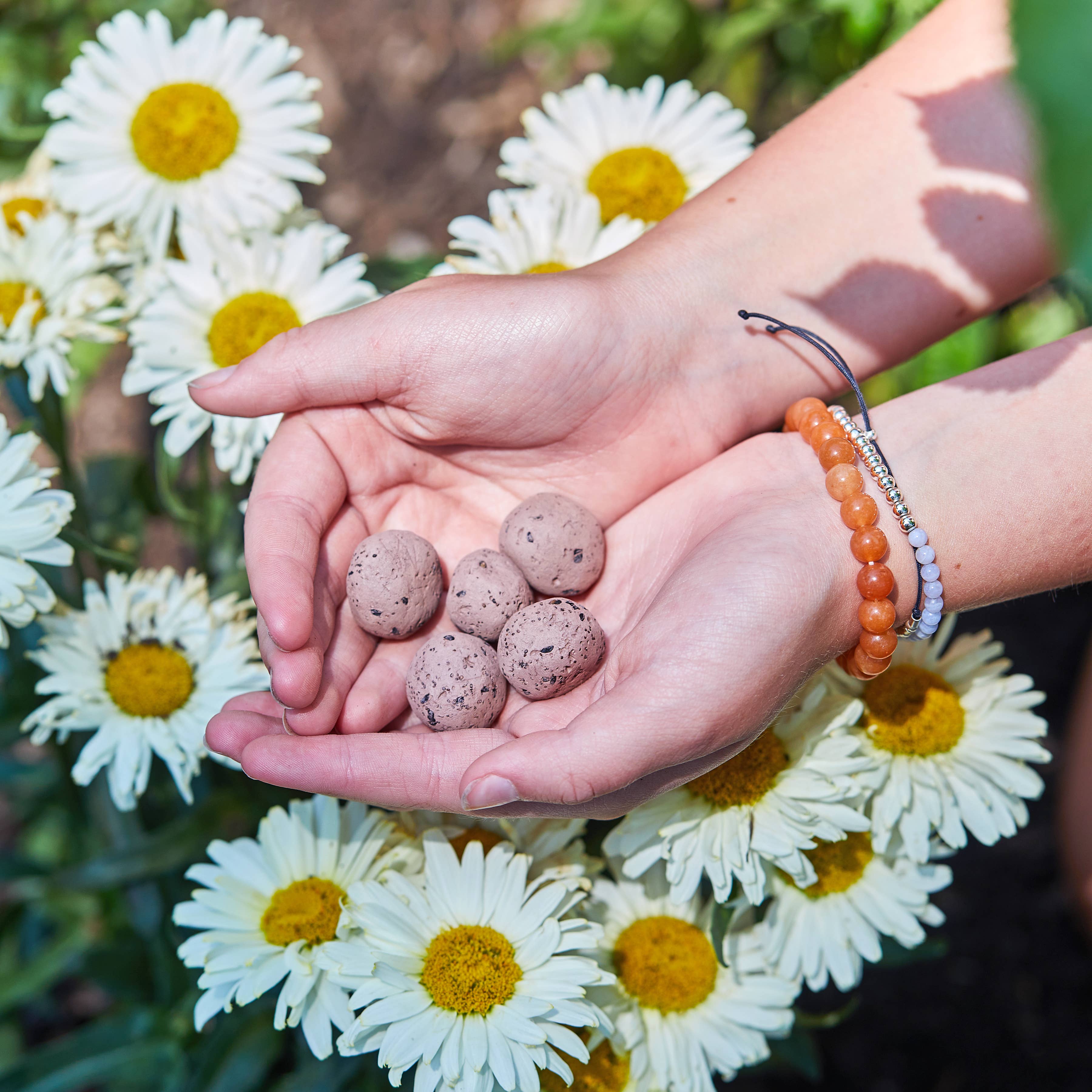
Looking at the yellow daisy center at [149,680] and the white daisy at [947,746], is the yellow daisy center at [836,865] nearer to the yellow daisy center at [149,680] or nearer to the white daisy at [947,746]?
the white daisy at [947,746]

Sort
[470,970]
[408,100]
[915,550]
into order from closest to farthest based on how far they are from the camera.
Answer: [470,970] → [915,550] → [408,100]

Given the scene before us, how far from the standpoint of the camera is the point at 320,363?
1606 millimetres

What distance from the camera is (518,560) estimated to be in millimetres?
1770

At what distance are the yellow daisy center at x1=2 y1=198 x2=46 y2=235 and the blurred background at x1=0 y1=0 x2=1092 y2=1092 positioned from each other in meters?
0.19

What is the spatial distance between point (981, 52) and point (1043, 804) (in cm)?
209

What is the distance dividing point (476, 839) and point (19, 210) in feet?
5.05

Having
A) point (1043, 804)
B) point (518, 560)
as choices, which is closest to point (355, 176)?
point (518, 560)

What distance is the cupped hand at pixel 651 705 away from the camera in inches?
50.6

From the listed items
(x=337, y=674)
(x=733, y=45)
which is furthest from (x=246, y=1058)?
(x=733, y=45)

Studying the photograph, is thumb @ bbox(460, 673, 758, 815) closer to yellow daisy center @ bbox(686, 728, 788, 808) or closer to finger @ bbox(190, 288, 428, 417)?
yellow daisy center @ bbox(686, 728, 788, 808)

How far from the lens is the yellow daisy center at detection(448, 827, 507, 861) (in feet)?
4.93

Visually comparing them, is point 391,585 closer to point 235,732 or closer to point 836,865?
point 235,732

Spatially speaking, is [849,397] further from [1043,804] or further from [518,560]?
[1043,804]

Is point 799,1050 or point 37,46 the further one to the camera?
point 37,46
